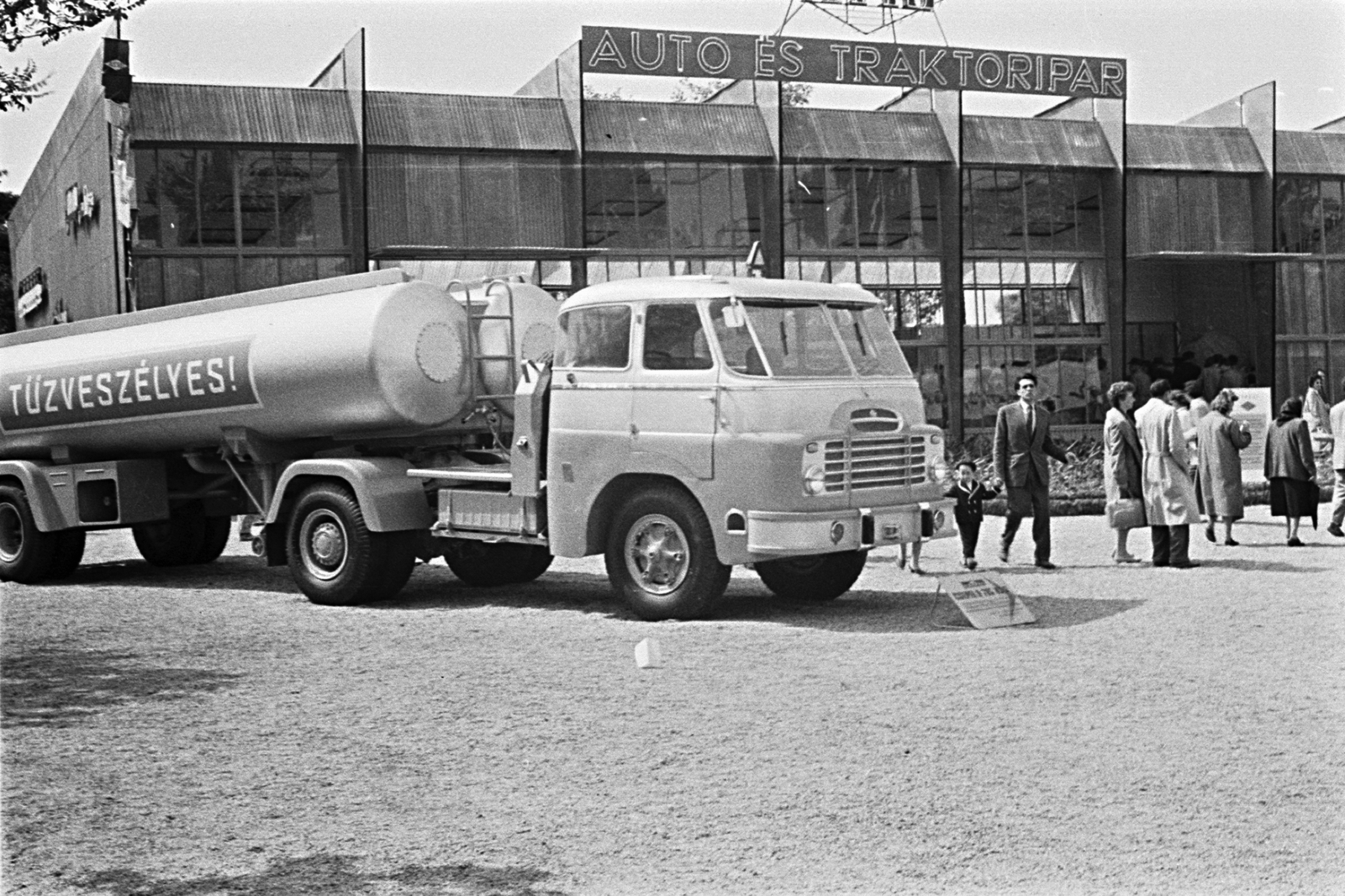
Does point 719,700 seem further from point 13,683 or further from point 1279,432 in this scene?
point 1279,432

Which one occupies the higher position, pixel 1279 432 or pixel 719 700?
pixel 1279 432

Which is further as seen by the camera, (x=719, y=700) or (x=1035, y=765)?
(x=719, y=700)

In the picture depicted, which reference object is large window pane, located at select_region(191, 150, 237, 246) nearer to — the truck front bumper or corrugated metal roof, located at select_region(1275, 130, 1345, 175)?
the truck front bumper

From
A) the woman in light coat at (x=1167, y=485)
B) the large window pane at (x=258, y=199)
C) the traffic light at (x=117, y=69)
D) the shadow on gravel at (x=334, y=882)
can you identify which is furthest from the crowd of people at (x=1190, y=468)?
the large window pane at (x=258, y=199)

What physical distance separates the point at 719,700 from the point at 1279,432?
445 inches

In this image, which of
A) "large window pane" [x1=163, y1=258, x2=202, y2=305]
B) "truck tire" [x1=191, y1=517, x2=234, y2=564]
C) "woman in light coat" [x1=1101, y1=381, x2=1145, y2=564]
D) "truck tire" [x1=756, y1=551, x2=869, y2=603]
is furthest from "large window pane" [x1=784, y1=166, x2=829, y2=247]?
"truck tire" [x1=756, y1=551, x2=869, y2=603]

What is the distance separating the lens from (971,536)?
15703 mm

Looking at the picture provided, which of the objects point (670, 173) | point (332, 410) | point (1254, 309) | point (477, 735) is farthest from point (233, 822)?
point (1254, 309)

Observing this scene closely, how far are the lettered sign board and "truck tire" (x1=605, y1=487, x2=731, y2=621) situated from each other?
5.57 ft

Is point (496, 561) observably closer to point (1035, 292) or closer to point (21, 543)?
point (21, 543)

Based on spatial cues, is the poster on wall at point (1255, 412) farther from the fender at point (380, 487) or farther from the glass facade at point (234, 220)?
the glass facade at point (234, 220)

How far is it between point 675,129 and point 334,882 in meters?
31.0

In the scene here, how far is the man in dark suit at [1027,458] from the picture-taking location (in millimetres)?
15656

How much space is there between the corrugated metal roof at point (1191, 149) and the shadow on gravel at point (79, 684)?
32.7 meters
